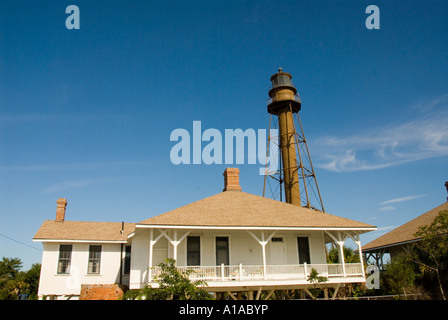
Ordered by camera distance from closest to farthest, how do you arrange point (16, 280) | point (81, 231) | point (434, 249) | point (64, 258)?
point (434, 249), point (64, 258), point (81, 231), point (16, 280)

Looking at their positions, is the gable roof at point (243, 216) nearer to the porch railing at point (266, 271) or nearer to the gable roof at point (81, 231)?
the porch railing at point (266, 271)

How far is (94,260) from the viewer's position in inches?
938

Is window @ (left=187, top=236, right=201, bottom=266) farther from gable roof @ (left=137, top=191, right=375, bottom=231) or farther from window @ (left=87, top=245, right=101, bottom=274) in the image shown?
window @ (left=87, top=245, right=101, bottom=274)

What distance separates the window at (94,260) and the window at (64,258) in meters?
1.22

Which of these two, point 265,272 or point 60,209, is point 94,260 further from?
point 265,272

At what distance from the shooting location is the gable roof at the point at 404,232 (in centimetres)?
2809

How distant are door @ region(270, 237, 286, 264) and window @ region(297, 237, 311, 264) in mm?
958

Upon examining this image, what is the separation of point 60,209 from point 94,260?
208 inches

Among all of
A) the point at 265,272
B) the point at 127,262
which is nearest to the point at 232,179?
the point at 265,272

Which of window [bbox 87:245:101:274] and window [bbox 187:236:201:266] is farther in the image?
window [bbox 87:245:101:274]

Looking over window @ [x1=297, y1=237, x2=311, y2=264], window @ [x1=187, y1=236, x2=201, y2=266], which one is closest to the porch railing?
window @ [x1=297, y1=237, x2=311, y2=264]

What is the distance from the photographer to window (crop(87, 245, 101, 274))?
2355 cm
